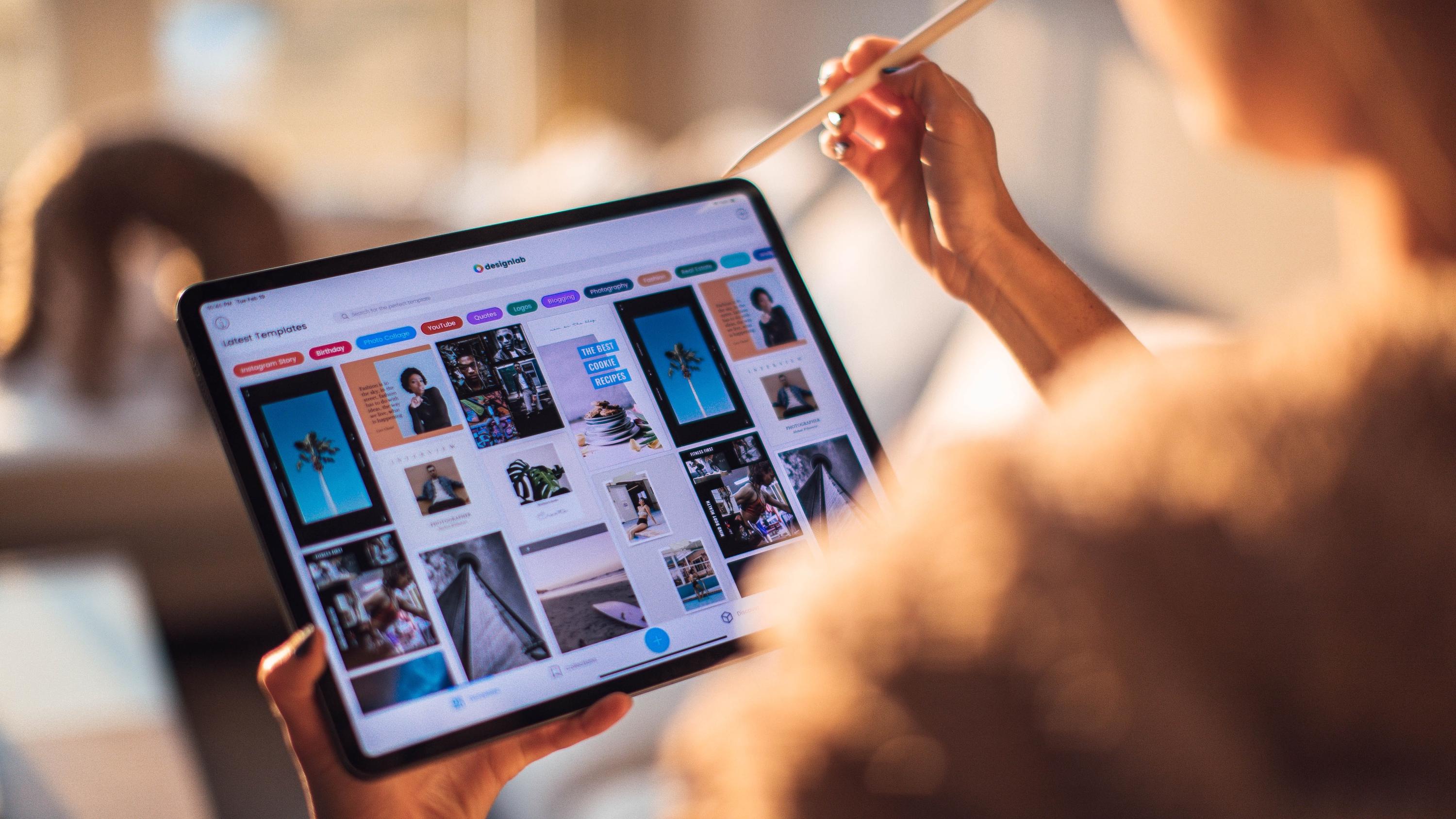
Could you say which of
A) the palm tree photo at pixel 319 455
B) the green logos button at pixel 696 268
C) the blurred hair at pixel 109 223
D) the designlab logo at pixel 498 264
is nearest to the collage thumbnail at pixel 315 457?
the palm tree photo at pixel 319 455

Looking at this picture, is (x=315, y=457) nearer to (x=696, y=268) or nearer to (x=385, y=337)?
(x=385, y=337)

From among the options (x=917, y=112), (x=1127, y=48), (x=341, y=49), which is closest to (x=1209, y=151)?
(x=1127, y=48)

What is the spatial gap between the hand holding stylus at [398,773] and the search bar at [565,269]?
0.21 m

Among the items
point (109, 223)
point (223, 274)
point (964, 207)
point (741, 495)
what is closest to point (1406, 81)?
point (964, 207)

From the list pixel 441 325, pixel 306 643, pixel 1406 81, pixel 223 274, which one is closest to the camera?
pixel 1406 81

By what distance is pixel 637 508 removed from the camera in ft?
2.09

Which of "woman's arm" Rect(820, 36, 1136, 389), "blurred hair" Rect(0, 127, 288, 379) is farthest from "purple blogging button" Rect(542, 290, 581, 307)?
"blurred hair" Rect(0, 127, 288, 379)

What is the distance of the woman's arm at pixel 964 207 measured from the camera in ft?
2.33

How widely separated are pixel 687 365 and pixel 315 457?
249mm

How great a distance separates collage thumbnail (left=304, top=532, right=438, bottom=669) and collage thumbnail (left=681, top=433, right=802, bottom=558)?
0.19m

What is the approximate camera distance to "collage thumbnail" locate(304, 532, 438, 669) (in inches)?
22.2

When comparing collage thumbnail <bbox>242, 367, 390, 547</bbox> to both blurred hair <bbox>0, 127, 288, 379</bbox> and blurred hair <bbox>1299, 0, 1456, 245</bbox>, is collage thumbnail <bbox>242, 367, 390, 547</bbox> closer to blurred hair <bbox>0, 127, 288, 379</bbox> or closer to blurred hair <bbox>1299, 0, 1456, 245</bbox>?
blurred hair <bbox>1299, 0, 1456, 245</bbox>

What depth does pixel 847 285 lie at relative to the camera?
6.88ft

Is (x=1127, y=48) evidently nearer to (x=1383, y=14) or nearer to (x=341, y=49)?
(x=1383, y=14)
